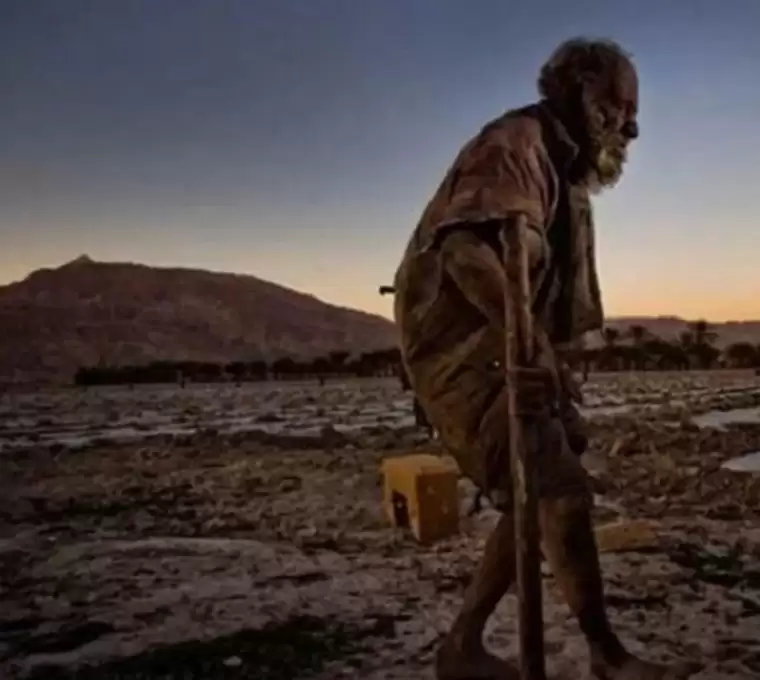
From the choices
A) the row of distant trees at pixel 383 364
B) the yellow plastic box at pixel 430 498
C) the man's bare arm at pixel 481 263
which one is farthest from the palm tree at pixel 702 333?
the man's bare arm at pixel 481 263

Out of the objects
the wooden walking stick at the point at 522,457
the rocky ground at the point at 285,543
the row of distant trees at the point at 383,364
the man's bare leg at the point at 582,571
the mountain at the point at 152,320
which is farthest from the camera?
the row of distant trees at the point at 383,364

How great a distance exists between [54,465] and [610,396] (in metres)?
2.89

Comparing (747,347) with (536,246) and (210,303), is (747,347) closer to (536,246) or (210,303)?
(210,303)

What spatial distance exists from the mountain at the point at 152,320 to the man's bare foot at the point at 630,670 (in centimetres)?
248

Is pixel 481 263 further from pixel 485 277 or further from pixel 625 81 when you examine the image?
pixel 625 81

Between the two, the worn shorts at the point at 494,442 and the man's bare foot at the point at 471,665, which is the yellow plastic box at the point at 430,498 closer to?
the man's bare foot at the point at 471,665

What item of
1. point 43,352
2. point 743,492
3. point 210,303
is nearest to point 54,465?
point 43,352

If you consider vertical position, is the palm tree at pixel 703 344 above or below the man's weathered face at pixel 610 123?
below

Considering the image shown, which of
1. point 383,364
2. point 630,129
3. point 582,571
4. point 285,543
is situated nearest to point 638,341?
point 383,364

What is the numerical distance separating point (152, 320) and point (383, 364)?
1115 mm

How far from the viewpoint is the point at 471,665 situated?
169 cm

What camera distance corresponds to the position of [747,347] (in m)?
4.85

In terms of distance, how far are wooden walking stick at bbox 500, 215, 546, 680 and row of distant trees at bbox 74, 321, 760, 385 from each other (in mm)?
2835

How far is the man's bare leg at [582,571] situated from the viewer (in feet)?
5.17
